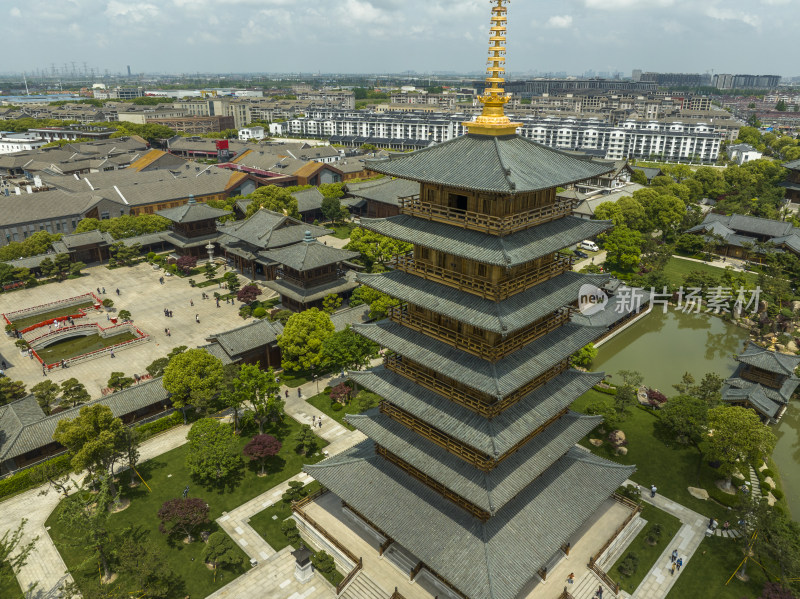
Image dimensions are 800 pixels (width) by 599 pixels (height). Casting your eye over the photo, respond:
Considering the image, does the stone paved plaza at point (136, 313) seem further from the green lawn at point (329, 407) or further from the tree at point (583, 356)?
the tree at point (583, 356)

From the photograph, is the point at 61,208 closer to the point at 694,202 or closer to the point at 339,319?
the point at 339,319

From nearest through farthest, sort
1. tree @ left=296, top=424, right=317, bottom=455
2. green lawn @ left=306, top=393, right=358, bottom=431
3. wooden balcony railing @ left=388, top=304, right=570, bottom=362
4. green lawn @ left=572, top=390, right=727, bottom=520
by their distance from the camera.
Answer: wooden balcony railing @ left=388, top=304, right=570, bottom=362, green lawn @ left=572, top=390, right=727, bottom=520, tree @ left=296, top=424, right=317, bottom=455, green lawn @ left=306, top=393, right=358, bottom=431

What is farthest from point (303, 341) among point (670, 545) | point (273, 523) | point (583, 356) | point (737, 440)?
point (737, 440)

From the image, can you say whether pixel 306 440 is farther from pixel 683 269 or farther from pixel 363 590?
→ pixel 683 269

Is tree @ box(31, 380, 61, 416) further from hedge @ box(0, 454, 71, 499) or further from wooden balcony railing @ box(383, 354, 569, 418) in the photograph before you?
wooden balcony railing @ box(383, 354, 569, 418)

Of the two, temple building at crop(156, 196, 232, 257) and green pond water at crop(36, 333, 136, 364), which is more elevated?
temple building at crop(156, 196, 232, 257)

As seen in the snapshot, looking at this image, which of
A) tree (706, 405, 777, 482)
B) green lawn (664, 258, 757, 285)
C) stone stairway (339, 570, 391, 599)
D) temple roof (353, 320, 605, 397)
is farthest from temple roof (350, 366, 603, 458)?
green lawn (664, 258, 757, 285)

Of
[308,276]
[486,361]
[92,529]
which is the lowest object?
[92,529]

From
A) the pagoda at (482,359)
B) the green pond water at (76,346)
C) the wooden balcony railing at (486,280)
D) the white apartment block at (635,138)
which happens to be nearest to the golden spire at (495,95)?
the pagoda at (482,359)
